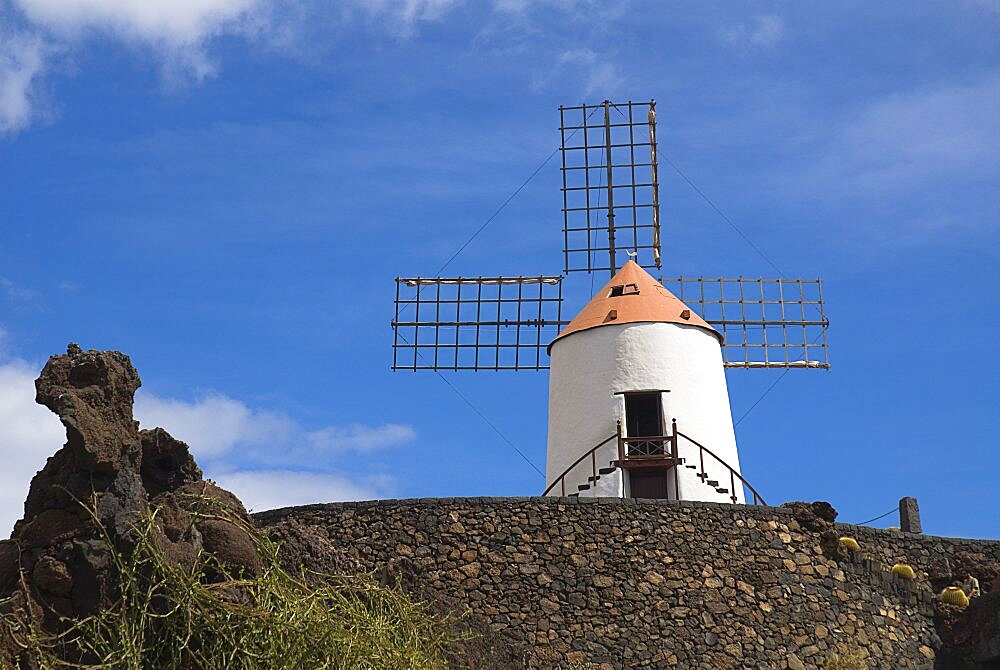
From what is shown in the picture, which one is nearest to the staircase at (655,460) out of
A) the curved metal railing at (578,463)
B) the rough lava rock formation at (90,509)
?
the curved metal railing at (578,463)

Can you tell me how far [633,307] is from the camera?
22062 mm

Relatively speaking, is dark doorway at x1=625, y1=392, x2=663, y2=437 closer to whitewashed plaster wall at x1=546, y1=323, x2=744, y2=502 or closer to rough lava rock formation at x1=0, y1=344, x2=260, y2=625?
whitewashed plaster wall at x1=546, y1=323, x2=744, y2=502

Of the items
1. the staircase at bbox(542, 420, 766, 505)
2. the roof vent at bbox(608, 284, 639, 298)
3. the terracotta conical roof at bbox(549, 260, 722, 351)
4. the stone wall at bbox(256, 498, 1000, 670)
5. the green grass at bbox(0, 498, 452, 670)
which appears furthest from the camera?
the roof vent at bbox(608, 284, 639, 298)

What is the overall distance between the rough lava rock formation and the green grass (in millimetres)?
212

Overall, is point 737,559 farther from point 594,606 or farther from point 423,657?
point 423,657

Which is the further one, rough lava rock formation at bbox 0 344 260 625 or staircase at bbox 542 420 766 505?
staircase at bbox 542 420 766 505

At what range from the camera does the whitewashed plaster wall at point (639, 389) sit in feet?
68.9

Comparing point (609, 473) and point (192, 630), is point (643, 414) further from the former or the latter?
point (192, 630)

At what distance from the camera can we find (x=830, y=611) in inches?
693

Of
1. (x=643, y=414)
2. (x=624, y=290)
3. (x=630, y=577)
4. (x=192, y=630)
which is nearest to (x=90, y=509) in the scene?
(x=192, y=630)

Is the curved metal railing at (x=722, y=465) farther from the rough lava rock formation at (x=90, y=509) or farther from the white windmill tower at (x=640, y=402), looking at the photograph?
the rough lava rock formation at (x=90, y=509)

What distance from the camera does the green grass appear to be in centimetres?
1086

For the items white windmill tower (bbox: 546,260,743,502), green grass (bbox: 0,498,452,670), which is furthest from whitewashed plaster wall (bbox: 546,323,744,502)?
green grass (bbox: 0,498,452,670)

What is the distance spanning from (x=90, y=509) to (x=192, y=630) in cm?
144
